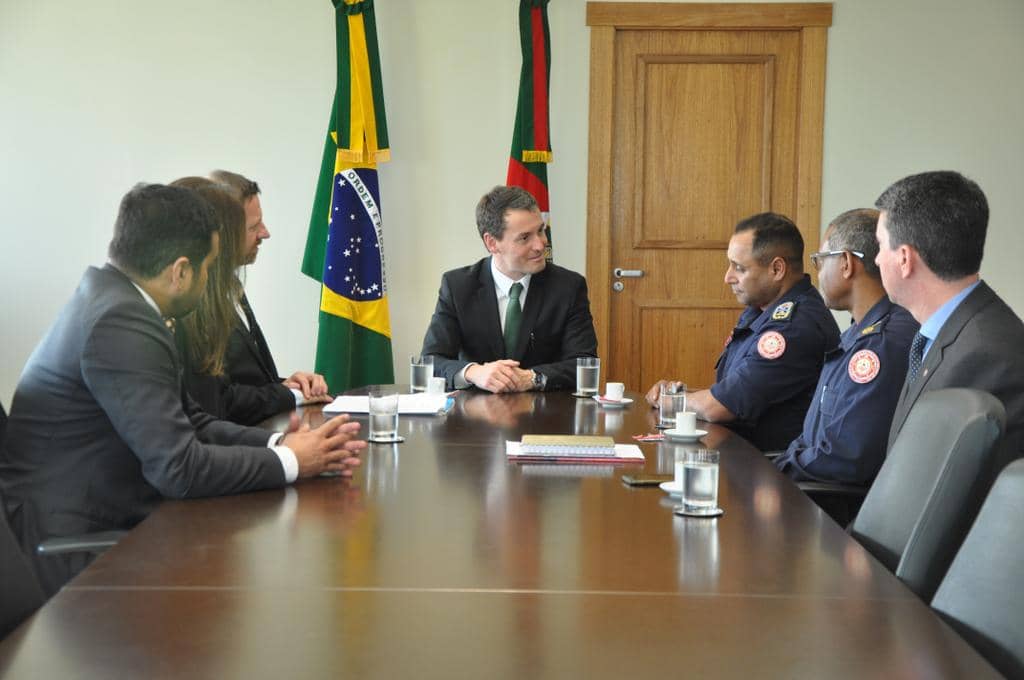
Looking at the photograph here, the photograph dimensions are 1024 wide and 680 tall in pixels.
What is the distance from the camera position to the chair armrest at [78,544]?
1.91 metres

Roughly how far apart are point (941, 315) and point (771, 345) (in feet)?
2.78

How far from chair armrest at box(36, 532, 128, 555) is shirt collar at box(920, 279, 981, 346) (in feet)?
5.56

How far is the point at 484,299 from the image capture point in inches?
161

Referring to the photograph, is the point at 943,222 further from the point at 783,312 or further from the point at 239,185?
the point at 239,185

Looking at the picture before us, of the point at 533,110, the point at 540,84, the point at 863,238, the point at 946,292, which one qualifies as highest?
the point at 540,84

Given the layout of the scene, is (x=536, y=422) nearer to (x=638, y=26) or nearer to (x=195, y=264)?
(x=195, y=264)

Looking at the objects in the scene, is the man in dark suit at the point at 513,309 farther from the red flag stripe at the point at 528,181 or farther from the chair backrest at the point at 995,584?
the chair backrest at the point at 995,584

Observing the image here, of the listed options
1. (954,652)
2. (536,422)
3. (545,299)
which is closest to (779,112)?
(545,299)

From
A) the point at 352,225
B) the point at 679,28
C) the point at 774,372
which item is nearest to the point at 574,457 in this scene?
the point at 774,372

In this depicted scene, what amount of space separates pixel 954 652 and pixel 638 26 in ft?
15.7

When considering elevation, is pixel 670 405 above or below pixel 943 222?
below

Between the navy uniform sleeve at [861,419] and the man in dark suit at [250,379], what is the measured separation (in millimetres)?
1467

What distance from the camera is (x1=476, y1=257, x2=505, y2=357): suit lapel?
13.3ft

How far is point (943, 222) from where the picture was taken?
7.61 feet
